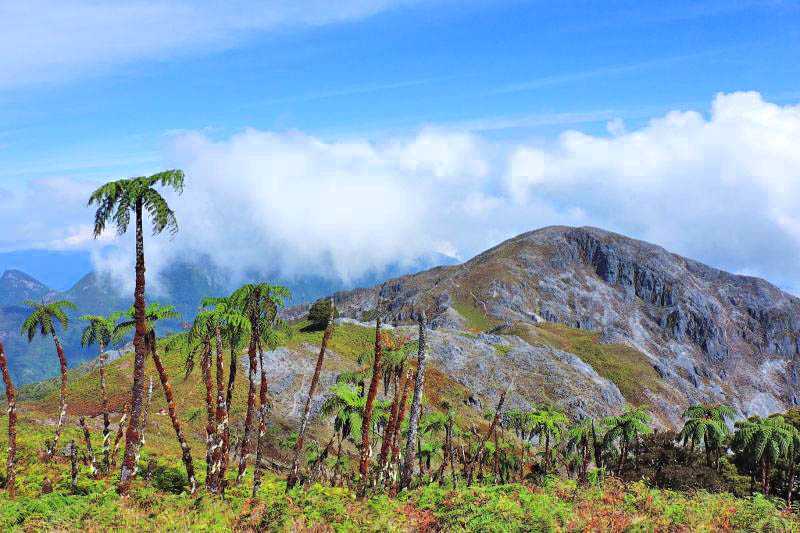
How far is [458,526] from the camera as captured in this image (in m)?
18.3

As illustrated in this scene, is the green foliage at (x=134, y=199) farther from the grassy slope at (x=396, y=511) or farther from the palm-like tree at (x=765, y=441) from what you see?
the palm-like tree at (x=765, y=441)

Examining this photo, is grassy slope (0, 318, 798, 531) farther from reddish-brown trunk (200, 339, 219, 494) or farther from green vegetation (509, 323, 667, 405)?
green vegetation (509, 323, 667, 405)

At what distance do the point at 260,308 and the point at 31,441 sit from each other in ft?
91.7

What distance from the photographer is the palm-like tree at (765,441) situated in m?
44.6

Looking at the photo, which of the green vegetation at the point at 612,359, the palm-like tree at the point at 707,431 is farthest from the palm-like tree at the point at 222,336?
the green vegetation at the point at 612,359

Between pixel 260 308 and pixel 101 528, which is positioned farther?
pixel 260 308

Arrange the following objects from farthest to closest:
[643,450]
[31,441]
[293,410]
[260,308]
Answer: [293,410] → [643,450] → [31,441] → [260,308]

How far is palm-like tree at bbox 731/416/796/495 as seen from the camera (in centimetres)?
4459

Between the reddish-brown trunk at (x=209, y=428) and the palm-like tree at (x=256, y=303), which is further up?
the palm-like tree at (x=256, y=303)

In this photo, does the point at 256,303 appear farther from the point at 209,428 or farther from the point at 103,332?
the point at 103,332

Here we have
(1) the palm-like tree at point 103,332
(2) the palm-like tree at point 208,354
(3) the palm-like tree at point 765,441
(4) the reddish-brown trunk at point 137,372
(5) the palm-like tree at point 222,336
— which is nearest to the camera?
(4) the reddish-brown trunk at point 137,372

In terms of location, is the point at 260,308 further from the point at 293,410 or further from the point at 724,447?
the point at 724,447

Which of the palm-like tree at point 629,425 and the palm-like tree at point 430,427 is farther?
the palm-like tree at point 430,427

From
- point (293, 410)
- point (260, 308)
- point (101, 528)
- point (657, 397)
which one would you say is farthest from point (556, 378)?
point (101, 528)
